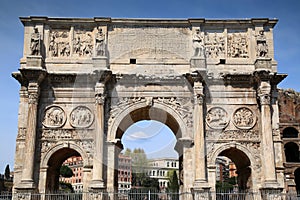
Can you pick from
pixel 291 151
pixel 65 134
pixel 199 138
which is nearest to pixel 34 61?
pixel 65 134

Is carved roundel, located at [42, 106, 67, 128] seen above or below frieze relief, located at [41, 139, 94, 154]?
above

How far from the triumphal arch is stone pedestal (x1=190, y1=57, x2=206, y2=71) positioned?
41mm

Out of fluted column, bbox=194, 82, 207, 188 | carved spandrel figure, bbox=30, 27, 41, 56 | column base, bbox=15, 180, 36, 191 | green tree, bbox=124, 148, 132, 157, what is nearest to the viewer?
column base, bbox=15, 180, 36, 191

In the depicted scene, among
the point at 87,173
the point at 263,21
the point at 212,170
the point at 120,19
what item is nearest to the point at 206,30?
the point at 263,21

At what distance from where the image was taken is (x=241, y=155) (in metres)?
15.8

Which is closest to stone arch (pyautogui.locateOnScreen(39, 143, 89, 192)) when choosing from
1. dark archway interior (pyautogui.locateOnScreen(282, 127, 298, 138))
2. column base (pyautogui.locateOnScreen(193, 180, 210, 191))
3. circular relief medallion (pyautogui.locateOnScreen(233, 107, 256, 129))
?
column base (pyautogui.locateOnScreen(193, 180, 210, 191))

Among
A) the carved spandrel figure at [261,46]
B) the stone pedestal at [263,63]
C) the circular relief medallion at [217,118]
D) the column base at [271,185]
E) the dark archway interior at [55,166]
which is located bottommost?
the column base at [271,185]

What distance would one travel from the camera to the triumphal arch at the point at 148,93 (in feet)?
48.6

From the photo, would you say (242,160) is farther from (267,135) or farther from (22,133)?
(22,133)

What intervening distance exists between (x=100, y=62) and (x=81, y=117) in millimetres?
2323

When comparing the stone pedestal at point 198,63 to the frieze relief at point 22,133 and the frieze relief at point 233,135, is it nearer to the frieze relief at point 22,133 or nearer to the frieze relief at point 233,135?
the frieze relief at point 233,135

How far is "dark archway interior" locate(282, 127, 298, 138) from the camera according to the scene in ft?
99.4

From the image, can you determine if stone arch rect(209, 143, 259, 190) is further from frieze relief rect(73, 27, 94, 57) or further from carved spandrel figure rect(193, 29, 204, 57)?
frieze relief rect(73, 27, 94, 57)

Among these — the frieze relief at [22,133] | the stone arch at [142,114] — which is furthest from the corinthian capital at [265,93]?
the frieze relief at [22,133]
